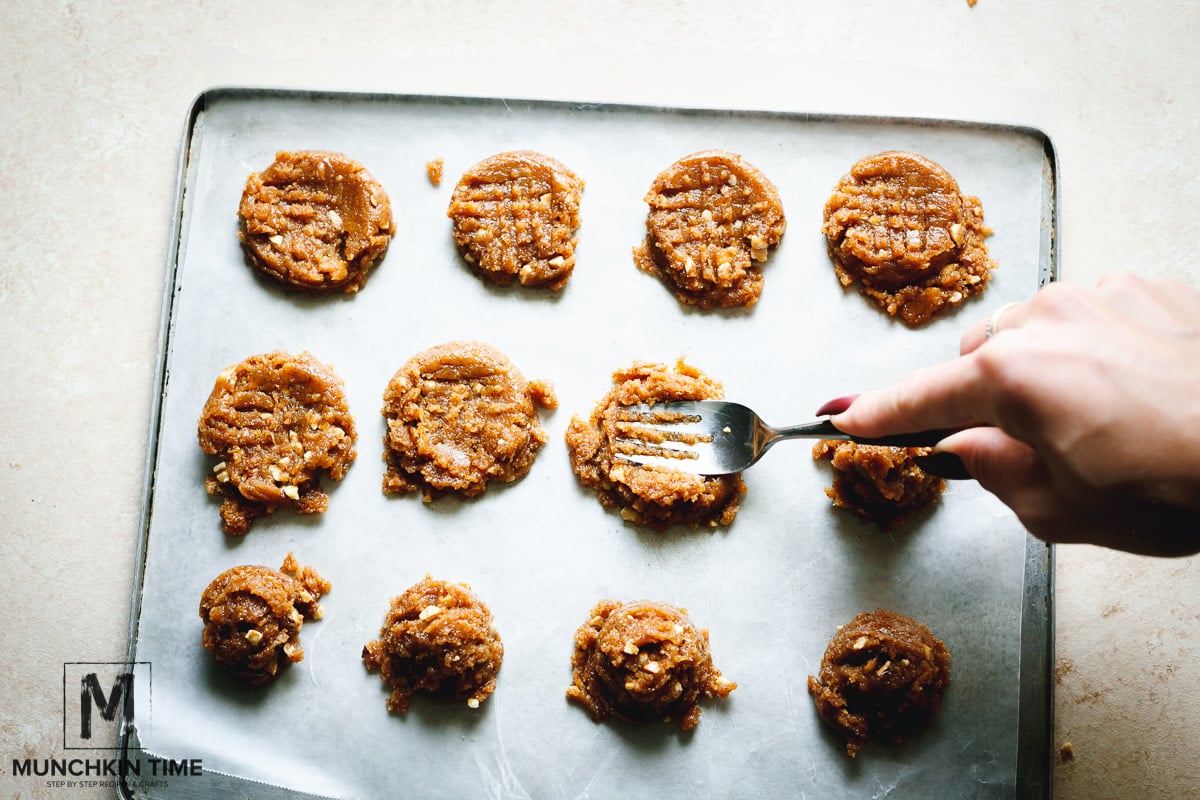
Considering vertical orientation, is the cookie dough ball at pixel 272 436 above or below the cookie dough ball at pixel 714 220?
below

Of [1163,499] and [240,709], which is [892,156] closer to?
[1163,499]

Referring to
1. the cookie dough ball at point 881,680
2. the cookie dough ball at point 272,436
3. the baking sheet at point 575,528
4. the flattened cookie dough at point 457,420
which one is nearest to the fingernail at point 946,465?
the baking sheet at point 575,528

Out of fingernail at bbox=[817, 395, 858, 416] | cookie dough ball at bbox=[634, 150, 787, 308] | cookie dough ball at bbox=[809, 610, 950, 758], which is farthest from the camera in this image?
cookie dough ball at bbox=[634, 150, 787, 308]

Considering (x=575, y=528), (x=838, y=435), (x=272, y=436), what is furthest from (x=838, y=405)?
(x=272, y=436)

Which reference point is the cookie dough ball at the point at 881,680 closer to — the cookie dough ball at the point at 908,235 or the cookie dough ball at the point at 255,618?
the cookie dough ball at the point at 908,235

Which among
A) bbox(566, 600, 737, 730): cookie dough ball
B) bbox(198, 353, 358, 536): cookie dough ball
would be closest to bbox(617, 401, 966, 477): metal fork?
bbox(566, 600, 737, 730): cookie dough ball

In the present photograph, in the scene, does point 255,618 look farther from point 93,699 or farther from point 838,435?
point 838,435

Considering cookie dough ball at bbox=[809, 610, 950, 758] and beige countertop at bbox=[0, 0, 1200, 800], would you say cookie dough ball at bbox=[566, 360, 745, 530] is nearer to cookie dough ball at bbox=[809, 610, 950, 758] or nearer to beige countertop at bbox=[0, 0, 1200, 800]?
cookie dough ball at bbox=[809, 610, 950, 758]
